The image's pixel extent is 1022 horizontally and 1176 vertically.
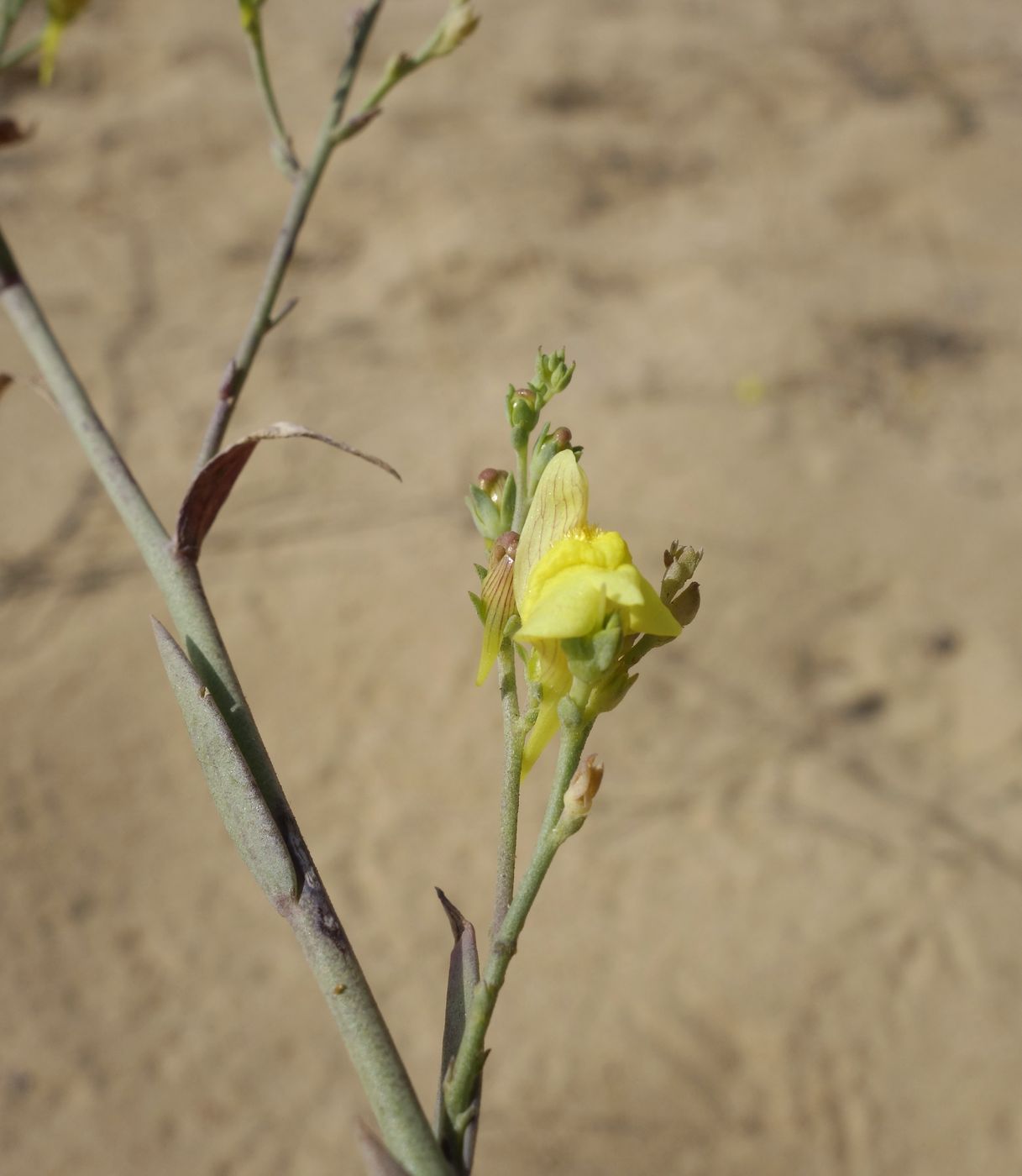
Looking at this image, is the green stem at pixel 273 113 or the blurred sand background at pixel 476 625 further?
the blurred sand background at pixel 476 625

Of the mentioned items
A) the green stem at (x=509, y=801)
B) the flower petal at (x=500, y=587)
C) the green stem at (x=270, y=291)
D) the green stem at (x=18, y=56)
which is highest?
the green stem at (x=18, y=56)

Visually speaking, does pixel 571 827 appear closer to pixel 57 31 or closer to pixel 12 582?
pixel 57 31

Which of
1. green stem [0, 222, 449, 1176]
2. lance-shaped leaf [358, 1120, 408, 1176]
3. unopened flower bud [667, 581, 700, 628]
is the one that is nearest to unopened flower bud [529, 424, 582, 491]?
unopened flower bud [667, 581, 700, 628]

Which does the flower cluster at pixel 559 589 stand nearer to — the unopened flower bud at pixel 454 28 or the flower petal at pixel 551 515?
the flower petal at pixel 551 515

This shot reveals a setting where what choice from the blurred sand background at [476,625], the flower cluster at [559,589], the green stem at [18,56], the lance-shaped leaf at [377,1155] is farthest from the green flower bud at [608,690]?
the blurred sand background at [476,625]

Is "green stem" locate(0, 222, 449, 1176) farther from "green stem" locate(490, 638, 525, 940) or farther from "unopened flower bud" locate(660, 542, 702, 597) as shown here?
"unopened flower bud" locate(660, 542, 702, 597)

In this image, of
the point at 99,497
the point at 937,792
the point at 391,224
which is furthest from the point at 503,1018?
the point at 391,224

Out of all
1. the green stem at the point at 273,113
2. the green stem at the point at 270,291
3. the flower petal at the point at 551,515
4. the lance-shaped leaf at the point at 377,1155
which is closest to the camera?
the lance-shaped leaf at the point at 377,1155
